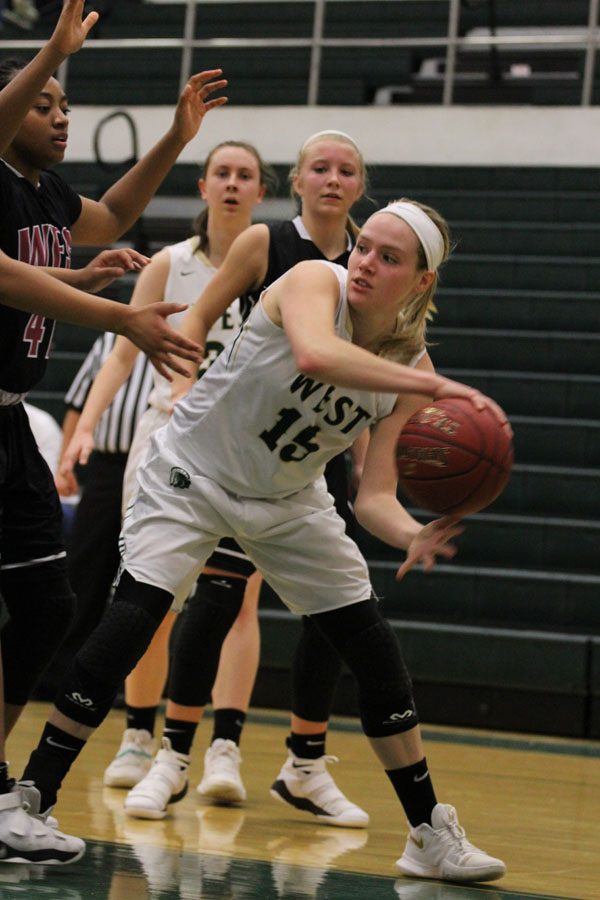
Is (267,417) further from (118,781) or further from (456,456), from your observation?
(118,781)

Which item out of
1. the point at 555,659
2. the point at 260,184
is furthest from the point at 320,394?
the point at 555,659

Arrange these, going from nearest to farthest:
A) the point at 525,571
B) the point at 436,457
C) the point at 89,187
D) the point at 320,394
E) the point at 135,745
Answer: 1. the point at 436,457
2. the point at 320,394
3. the point at 135,745
4. the point at 525,571
5. the point at 89,187

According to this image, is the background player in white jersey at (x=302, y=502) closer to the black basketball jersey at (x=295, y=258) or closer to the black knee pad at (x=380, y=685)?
the black knee pad at (x=380, y=685)

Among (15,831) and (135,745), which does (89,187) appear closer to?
(135,745)

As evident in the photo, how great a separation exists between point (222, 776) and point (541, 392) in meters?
4.01

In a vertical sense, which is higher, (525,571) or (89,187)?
(89,187)

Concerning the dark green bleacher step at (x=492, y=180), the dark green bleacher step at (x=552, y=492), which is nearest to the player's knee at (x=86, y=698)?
the dark green bleacher step at (x=552, y=492)

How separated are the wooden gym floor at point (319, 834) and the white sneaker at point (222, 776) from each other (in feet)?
0.18

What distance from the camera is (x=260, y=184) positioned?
4164mm

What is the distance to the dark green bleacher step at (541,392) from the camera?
7242 millimetres

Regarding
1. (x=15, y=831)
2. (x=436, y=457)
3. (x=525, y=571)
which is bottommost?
(x=15, y=831)

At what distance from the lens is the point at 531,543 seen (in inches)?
255

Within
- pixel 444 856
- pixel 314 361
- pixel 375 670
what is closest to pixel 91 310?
pixel 314 361

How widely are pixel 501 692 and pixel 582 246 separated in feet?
11.5
